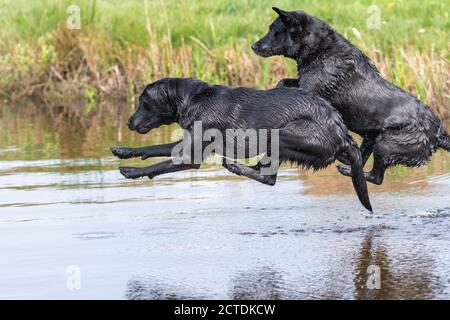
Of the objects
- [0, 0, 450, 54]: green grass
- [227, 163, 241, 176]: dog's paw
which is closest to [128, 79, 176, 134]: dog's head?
[227, 163, 241, 176]: dog's paw

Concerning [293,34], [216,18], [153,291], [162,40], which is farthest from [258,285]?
[216,18]

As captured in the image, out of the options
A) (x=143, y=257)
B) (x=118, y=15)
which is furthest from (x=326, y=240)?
(x=118, y=15)

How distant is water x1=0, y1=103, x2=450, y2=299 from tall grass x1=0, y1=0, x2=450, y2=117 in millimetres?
3483

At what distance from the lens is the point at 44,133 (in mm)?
12266

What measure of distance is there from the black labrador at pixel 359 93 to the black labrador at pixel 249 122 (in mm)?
470

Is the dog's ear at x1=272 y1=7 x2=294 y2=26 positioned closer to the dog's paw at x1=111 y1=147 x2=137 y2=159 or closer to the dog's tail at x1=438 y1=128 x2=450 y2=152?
the dog's tail at x1=438 y1=128 x2=450 y2=152

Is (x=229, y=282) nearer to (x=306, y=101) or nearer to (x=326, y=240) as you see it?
(x=326, y=240)

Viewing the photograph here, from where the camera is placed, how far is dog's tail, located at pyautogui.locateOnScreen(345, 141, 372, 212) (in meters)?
7.34

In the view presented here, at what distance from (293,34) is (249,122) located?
0.92 m

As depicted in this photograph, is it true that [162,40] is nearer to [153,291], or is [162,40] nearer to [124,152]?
[124,152]

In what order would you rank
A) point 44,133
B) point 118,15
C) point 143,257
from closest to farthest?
1. point 143,257
2. point 44,133
3. point 118,15

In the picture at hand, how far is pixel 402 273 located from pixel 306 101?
4.93ft
